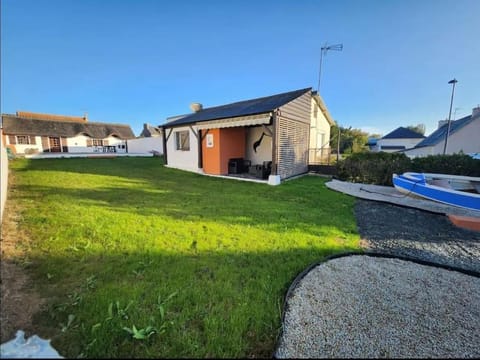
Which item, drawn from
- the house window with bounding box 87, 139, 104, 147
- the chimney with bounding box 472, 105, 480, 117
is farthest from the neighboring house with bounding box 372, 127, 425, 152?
the house window with bounding box 87, 139, 104, 147

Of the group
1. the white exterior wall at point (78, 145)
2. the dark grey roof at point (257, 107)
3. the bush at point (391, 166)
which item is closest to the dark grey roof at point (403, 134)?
the bush at point (391, 166)

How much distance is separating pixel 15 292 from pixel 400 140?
194 ft

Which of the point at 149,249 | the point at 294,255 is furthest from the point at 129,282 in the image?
the point at 294,255

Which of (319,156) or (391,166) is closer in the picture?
(391,166)

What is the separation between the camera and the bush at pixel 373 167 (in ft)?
34.4

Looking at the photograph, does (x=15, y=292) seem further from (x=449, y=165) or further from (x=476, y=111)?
(x=476, y=111)

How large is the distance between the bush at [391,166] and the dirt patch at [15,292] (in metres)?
13.1

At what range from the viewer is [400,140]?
4575 cm

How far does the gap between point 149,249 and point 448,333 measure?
3.85m

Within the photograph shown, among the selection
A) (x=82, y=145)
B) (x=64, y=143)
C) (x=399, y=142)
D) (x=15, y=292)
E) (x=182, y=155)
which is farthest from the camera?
(x=399, y=142)

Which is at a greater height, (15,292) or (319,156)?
(319,156)

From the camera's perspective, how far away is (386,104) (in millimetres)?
23172

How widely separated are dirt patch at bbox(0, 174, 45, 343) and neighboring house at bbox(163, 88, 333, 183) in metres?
8.58

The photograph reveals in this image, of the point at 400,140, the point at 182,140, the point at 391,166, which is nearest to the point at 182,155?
the point at 182,140
